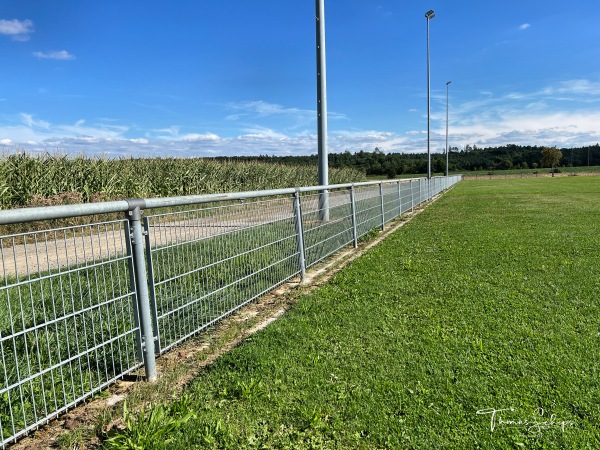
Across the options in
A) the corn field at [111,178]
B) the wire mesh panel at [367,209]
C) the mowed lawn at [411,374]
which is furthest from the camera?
the corn field at [111,178]

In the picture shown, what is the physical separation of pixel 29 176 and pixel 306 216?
448 inches

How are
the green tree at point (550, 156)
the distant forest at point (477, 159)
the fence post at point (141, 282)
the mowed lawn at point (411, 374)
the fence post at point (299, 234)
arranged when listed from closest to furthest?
the mowed lawn at point (411, 374) → the fence post at point (141, 282) → the fence post at point (299, 234) → the distant forest at point (477, 159) → the green tree at point (550, 156)

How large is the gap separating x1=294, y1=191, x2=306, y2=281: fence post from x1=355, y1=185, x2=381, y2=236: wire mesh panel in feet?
10.7

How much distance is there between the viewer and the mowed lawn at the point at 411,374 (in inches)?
98.1

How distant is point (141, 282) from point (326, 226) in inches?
173

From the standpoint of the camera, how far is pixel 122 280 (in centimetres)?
337

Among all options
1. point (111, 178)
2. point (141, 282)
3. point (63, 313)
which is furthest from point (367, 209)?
point (111, 178)

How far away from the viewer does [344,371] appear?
3.27 metres

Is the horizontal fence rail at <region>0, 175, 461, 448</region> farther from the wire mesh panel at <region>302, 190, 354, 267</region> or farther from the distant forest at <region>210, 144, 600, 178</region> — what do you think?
the distant forest at <region>210, 144, 600, 178</region>

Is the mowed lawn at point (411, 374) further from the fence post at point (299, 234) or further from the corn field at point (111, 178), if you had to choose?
the corn field at point (111, 178)

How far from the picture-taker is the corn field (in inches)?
516

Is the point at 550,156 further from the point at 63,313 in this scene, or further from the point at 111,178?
the point at 63,313

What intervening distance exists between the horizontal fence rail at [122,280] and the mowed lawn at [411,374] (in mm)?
602

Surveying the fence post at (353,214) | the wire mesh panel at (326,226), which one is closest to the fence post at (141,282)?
the wire mesh panel at (326,226)
